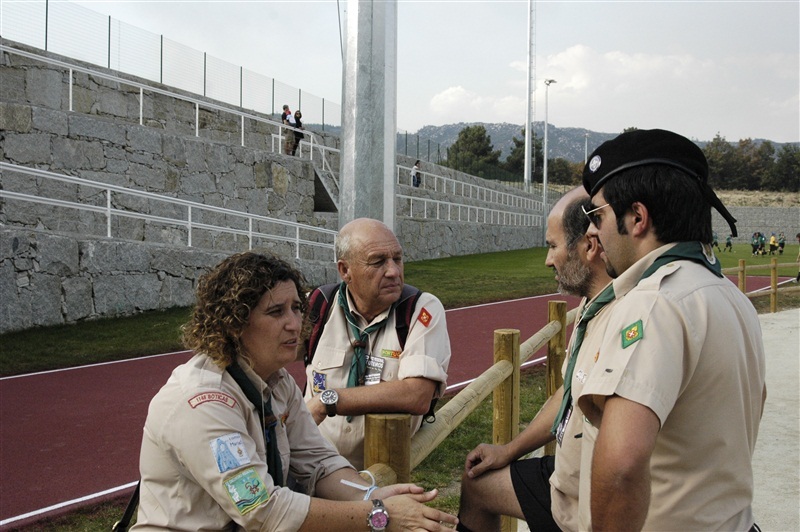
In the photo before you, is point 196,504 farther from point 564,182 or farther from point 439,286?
point 564,182

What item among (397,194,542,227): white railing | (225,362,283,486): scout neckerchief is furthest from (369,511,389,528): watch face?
(397,194,542,227): white railing

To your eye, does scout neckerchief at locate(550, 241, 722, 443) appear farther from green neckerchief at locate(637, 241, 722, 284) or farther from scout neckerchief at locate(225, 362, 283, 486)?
scout neckerchief at locate(225, 362, 283, 486)

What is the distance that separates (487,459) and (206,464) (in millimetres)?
1496

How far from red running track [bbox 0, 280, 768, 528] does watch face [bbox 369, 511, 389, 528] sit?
3.63 meters

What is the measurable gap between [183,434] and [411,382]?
125 centimetres

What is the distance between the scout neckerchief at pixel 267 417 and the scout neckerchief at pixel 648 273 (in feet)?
2.96

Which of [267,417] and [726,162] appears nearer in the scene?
[267,417]

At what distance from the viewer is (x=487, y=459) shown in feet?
10.6

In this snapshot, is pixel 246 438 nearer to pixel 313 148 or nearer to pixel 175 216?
pixel 175 216

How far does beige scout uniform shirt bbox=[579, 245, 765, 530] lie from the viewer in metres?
1.67

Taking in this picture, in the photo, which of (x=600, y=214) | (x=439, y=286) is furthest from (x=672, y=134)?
(x=439, y=286)

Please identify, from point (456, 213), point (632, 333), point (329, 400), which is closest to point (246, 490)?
point (329, 400)

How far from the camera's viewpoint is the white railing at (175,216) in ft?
38.5

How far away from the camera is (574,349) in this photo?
2326mm
